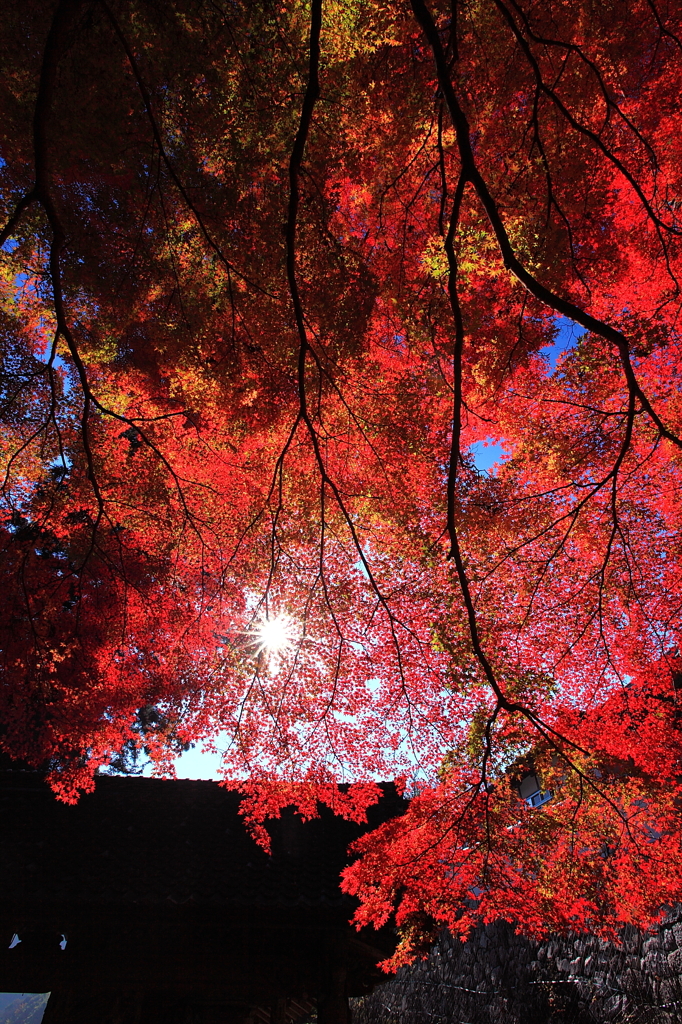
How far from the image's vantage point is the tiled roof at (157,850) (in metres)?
5.46

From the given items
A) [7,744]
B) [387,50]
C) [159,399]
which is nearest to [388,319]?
[387,50]

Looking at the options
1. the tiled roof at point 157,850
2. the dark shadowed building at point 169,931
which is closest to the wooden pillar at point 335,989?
the dark shadowed building at point 169,931

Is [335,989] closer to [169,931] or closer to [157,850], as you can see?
[169,931]

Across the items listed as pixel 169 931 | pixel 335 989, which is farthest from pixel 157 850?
pixel 335 989

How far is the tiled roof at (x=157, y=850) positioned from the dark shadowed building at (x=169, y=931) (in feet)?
0.08

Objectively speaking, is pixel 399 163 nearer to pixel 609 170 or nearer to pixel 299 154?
A: pixel 609 170

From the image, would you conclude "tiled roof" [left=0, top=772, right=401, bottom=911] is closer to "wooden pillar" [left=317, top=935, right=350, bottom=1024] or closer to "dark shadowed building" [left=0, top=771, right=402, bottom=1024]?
"dark shadowed building" [left=0, top=771, right=402, bottom=1024]

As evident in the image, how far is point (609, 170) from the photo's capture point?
268 inches

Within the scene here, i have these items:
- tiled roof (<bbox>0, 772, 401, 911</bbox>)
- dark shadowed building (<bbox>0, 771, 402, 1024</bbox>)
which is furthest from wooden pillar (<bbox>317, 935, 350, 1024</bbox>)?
tiled roof (<bbox>0, 772, 401, 911</bbox>)

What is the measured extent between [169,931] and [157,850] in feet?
3.59

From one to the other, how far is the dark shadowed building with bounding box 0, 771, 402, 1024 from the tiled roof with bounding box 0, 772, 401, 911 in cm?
2

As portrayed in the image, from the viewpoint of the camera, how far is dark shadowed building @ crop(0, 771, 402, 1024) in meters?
5.34

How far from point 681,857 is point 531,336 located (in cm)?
718

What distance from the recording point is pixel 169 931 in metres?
5.45
